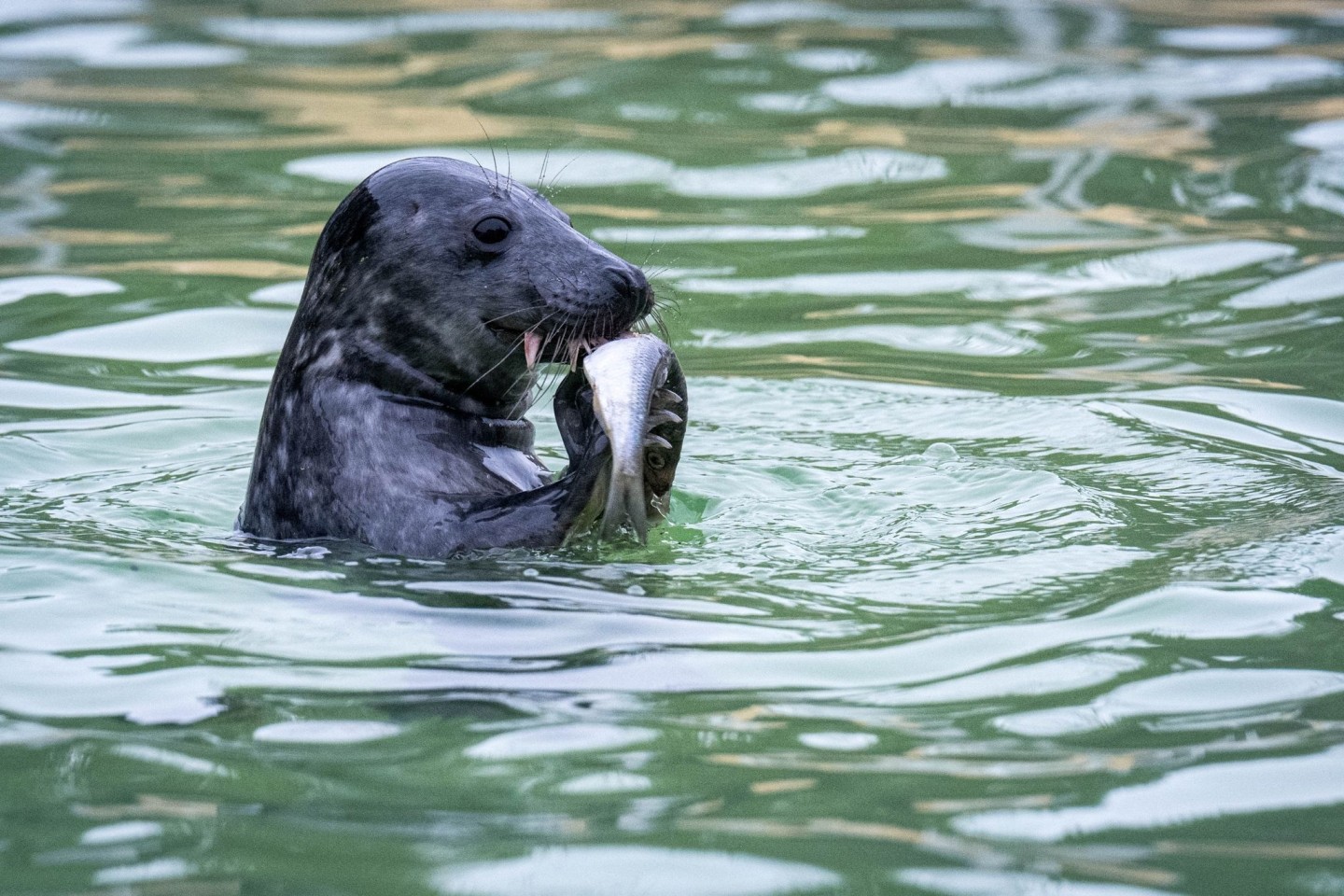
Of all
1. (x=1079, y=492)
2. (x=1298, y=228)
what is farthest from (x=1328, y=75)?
(x=1079, y=492)

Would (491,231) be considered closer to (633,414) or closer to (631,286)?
(631,286)

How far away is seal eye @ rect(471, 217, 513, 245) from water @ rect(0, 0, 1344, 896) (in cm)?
96

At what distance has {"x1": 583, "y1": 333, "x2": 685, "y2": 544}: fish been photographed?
4805 millimetres

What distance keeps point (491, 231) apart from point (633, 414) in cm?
96

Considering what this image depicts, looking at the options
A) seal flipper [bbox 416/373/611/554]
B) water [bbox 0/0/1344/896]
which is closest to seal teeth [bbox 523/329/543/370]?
seal flipper [bbox 416/373/611/554]

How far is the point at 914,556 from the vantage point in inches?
213

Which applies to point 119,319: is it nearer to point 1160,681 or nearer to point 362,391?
point 362,391

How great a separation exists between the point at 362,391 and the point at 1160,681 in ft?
7.78

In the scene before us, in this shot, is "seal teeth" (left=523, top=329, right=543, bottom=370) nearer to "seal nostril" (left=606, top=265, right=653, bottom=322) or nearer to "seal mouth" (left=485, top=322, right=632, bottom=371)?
"seal mouth" (left=485, top=322, right=632, bottom=371)

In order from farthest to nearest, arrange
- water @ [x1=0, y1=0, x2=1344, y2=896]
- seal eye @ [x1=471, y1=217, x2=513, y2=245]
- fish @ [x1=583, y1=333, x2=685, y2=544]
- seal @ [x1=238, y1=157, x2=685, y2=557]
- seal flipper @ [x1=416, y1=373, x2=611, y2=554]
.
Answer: seal eye @ [x1=471, y1=217, x2=513, y2=245] → seal @ [x1=238, y1=157, x2=685, y2=557] → seal flipper @ [x1=416, y1=373, x2=611, y2=554] → fish @ [x1=583, y1=333, x2=685, y2=544] → water @ [x1=0, y1=0, x2=1344, y2=896]

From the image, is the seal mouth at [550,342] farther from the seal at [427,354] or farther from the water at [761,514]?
the water at [761,514]

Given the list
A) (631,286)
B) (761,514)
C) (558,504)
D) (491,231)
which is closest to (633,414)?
(558,504)

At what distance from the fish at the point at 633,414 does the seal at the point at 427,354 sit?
67 mm

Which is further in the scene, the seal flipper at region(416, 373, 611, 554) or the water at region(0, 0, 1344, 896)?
the seal flipper at region(416, 373, 611, 554)
